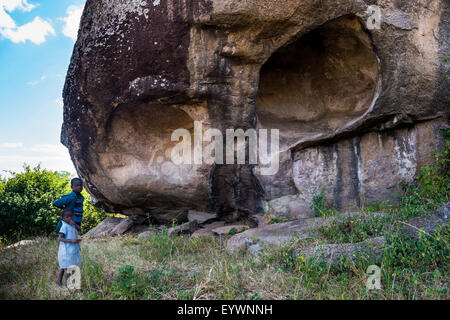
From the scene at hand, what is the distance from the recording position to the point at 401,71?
4410mm

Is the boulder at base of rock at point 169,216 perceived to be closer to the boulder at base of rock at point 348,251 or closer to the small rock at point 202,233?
the small rock at point 202,233

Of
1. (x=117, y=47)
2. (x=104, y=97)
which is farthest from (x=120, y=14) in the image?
(x=104, y=97)

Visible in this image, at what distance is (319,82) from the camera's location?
18.8 feet

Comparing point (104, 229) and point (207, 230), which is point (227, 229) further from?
point (104, 229)

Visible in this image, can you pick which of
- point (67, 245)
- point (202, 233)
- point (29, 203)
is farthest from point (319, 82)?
point (29, 203)

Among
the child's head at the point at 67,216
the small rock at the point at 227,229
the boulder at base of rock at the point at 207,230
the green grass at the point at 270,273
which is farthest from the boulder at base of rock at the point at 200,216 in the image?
the child's head at the point at 67,216

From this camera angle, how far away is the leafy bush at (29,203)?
7.60m

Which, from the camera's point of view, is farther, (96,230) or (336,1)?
(96,230)

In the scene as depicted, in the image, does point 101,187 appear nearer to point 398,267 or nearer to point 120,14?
point 120,14

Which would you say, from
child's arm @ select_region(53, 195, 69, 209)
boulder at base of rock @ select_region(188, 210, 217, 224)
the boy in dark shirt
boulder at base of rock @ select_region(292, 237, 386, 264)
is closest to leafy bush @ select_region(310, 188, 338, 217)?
boulder at base of rock @ select_region(292, 237, 386, 264)

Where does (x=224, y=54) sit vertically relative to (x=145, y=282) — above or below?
above

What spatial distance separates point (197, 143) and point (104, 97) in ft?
4.98

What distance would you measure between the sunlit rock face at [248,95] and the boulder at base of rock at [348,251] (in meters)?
1.93

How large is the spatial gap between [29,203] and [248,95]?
6.44 m
